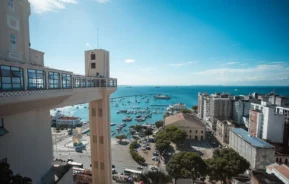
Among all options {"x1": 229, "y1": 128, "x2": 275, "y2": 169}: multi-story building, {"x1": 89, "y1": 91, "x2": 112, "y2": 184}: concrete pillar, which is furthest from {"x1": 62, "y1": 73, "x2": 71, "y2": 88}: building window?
{"x1": 229, "y1": 128, "x2": 275, "y2": 169}: multi-story building

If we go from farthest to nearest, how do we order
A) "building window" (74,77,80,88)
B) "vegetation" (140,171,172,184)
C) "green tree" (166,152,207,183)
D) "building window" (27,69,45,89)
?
"green tree" (166,152,207,183), "vegetation" (140,171,172,184), "building window" (74,77,80,88), "building window" (27,69,45,89)

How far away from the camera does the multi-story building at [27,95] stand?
6.02 metres

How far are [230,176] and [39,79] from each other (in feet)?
77.1

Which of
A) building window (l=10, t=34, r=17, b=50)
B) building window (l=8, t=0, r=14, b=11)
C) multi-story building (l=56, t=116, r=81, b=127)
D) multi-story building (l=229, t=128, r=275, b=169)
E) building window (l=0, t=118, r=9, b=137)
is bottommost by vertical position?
multi-story building (l=56, t=116, r=81, b=127)

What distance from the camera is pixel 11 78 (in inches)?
227

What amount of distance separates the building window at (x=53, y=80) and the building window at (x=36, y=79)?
1.40 ft

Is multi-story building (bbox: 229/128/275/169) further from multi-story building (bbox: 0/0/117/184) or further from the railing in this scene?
the railing

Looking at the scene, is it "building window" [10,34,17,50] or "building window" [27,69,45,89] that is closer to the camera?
"building window" [27,69,45,89]

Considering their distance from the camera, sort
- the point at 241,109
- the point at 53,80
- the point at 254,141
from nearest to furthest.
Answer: the point at 53,80, the point at 254,141, the point at 241,109

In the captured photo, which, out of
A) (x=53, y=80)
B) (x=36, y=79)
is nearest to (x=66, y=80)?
(x=53, y=80)

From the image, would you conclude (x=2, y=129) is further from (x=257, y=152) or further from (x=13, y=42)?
(x=257, y=152)

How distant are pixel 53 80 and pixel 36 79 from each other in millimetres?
992

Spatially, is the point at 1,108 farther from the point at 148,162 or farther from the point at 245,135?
the point at 245,135

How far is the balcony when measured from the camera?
5.59 m
